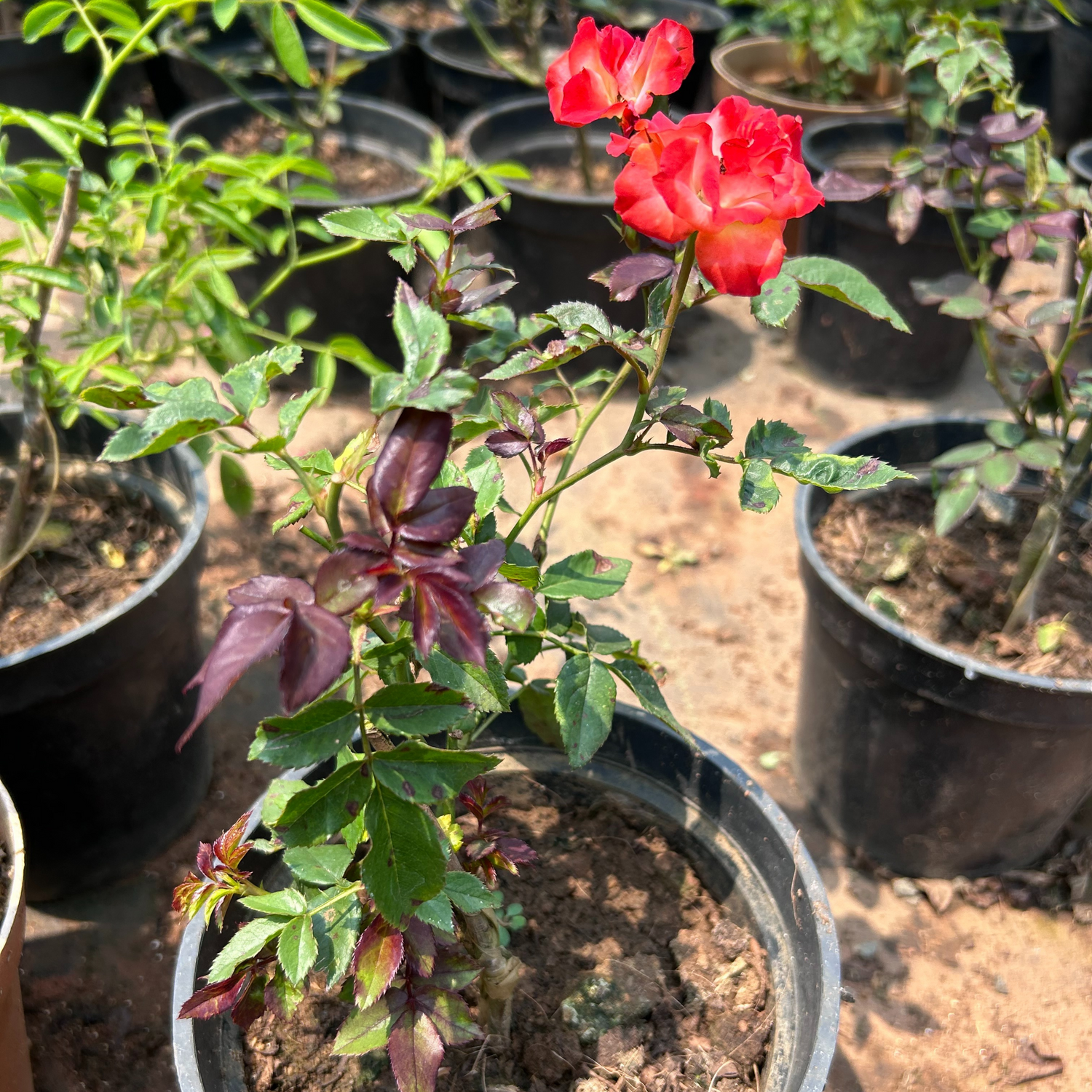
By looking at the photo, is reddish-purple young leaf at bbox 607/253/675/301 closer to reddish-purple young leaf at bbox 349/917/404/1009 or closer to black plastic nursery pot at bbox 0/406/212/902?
reddish-purple young leaf at bbox 349/917/404/1009

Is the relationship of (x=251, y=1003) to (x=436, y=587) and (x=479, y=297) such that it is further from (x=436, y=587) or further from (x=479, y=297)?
(x=479, y=297)

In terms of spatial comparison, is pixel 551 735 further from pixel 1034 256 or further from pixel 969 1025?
pixel 1034 256

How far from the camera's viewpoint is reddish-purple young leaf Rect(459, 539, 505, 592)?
27.3 inches

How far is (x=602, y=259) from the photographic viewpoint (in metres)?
2.82

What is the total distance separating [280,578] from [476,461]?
0.33 meters

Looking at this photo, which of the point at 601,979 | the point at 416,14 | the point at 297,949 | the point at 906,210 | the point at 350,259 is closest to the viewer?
the point at 297,949

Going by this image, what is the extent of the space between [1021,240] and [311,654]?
1351 mm

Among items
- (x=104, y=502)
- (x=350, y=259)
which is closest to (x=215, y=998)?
(x=104, y=502)

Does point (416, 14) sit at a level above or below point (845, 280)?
below

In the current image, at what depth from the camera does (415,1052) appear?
88cm

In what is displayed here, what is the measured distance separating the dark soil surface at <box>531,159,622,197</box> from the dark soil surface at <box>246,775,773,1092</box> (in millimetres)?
2220

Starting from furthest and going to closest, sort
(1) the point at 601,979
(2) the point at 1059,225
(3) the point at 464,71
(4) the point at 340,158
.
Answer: (3) the point at 464,71, (4) the point at 340,158, (2) the point at 1059,225, (1) the point at 601,979

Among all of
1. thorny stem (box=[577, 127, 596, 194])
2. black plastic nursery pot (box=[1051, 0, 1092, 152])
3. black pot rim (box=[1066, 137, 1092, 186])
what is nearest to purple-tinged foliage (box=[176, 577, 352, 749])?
thorny stem (box=[577, 127, 596, 194])

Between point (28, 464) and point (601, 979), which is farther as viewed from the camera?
point (28, 464)
